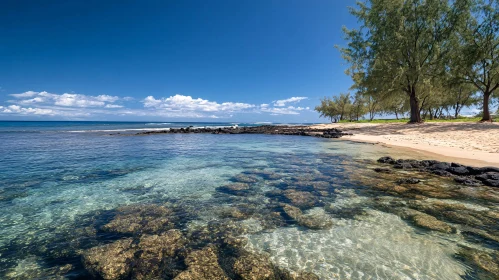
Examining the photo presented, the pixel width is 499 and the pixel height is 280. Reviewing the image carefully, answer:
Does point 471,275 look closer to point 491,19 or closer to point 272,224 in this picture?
point 272,224

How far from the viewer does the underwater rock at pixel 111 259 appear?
4441 millimetres

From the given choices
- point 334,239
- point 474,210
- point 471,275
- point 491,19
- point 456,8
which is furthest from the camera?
point 456,8

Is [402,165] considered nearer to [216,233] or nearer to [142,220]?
[216,233]

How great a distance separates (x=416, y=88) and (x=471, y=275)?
41973 mm

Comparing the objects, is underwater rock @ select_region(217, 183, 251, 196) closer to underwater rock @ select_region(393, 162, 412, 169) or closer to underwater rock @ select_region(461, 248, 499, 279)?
underwater rock @ select_region(461, 248, 499, 279)

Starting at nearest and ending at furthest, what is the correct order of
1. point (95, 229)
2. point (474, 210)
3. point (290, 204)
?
1. point (95, 229)
2. point (474, 210)
3. point (290, 204)

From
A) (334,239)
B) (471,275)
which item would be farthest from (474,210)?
(334,239)

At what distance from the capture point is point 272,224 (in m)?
6.53

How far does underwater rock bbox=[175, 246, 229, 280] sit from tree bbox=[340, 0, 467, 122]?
37720 millimetres

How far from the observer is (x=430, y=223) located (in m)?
6.37

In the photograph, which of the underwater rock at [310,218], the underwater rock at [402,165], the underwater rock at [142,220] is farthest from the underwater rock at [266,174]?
the underwater rock at [402,165]

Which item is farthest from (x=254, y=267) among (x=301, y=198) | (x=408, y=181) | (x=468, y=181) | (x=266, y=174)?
(x=468, y=181)

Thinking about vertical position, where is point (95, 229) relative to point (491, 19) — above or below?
below

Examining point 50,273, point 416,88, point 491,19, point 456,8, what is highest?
point 456,8
